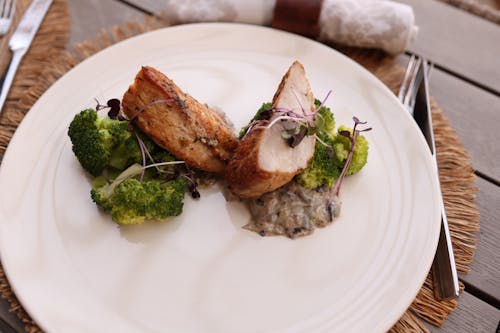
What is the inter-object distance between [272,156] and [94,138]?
0.80 meters

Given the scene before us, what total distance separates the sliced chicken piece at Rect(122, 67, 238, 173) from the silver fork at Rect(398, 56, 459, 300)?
1087 mm

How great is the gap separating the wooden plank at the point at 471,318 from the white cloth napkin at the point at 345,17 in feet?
5.22

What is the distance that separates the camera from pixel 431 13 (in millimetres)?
3506

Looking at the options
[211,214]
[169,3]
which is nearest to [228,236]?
[211,214]

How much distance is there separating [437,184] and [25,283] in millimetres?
1878

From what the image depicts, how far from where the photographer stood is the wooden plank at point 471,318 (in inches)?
84.4

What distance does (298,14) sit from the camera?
3006mm

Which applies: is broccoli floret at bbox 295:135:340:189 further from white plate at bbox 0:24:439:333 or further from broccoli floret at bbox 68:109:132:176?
broccoli floret at bbox 68:109:132:176

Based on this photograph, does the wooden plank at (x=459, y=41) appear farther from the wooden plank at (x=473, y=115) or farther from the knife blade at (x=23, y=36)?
the knife blade at (x=23, y=36)

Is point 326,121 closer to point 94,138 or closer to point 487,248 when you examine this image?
point 487,248

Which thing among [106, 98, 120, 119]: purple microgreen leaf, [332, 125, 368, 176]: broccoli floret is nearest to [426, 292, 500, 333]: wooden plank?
[332, 125, 368, 176]: broccoli floret

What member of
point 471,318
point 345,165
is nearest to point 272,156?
point 345,165

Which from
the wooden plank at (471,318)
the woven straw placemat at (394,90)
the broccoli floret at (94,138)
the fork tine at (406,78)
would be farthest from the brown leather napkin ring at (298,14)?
the wooden plank at (471,318)

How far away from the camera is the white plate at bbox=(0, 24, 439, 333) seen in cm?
197
